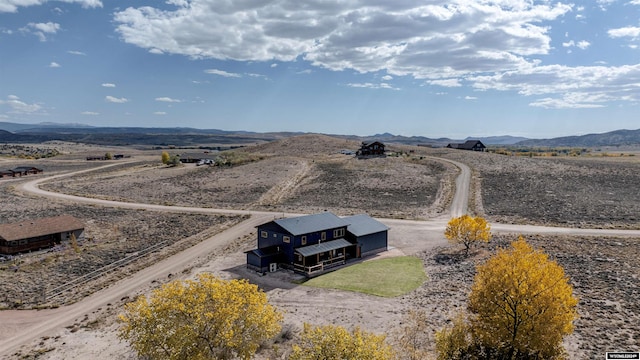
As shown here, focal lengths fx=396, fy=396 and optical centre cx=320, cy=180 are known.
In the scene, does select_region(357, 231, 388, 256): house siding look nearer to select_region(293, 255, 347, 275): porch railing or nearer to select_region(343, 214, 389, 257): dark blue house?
select_region(343, 214, 389, 257): dark blue house

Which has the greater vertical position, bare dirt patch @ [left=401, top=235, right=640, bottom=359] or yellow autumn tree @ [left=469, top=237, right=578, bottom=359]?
yellow autumn tree @ [left=469, top=237, right=578, bottom=359]

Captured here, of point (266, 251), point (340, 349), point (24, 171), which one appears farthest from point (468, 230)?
point (24, 171)

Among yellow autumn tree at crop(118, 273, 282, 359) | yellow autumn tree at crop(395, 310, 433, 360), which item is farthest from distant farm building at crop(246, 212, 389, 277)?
yellow autumn tree at crop(118, 273, 282, 359)

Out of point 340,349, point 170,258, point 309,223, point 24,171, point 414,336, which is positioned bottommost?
point 170,258

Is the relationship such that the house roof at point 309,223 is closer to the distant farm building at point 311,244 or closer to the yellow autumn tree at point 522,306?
the distant farm building at point 311,244

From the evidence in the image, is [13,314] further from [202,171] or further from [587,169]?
[587,169]

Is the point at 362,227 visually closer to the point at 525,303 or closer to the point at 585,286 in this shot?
the point at 585,286

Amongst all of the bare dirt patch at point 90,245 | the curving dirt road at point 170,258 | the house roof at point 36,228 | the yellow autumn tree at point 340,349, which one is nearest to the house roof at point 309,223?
the curving dirt road at point 170,258
